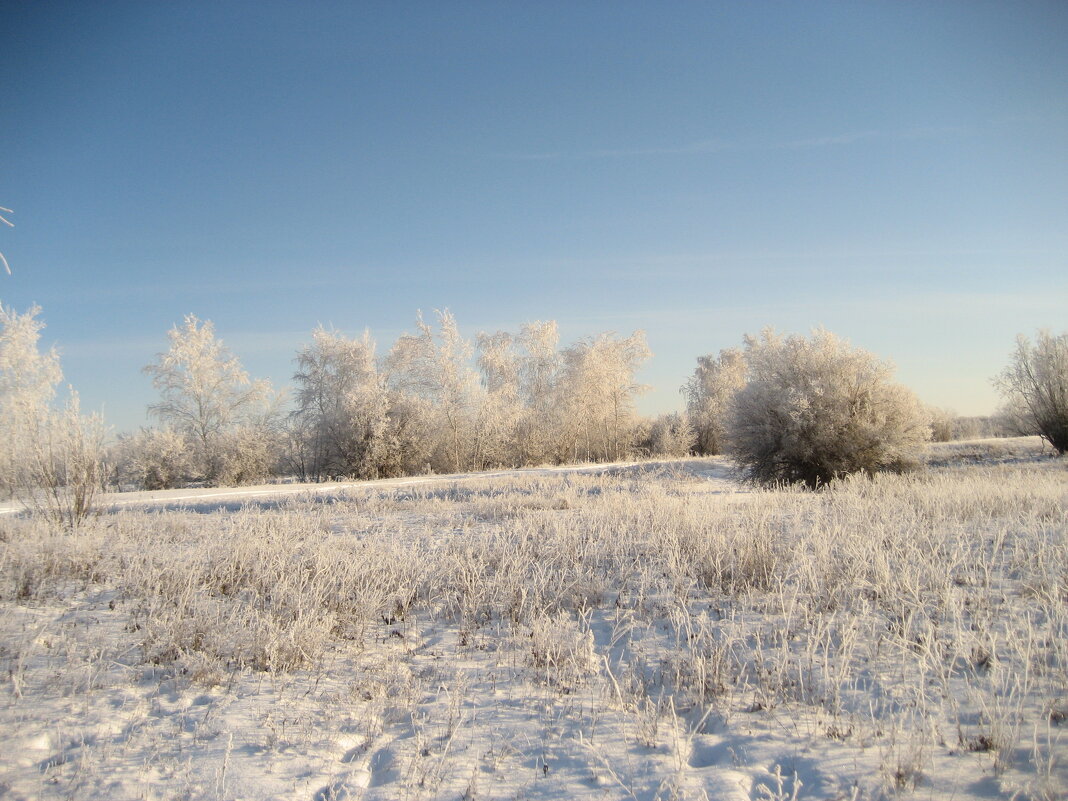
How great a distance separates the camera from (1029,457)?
958 inches

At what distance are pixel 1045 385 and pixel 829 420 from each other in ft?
55.8

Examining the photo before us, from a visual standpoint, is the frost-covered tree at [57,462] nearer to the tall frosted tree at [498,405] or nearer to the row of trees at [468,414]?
the row of trees at [468,414]

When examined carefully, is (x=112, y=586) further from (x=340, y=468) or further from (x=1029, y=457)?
(x=1029, y=457)

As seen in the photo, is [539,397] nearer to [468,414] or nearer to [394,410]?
[468,414]

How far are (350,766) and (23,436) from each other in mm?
9583

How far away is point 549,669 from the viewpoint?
3.55m

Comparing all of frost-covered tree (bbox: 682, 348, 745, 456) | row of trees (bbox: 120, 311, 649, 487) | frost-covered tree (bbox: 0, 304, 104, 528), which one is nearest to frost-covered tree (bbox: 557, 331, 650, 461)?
row of trees (bbox: 120, 311, 649, 487)

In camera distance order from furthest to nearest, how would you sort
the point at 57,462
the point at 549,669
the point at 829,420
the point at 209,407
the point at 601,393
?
the point at 601,393 → the point at 209,407 → the point at 829,420 → the point at 57,462 → the point at 549,669

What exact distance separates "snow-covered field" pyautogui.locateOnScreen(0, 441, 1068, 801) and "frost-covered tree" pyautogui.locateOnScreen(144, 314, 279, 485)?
2606cm

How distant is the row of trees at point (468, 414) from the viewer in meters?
15.2

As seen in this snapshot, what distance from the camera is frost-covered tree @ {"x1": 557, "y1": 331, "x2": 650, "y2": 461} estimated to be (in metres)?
38.7

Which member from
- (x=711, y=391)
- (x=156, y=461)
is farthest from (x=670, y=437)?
(x=156, y=461)

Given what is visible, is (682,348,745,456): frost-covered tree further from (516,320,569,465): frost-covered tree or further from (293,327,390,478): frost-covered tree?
(293,327,390,478): frost-covered tree

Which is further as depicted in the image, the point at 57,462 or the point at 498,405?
the point at 498,405
